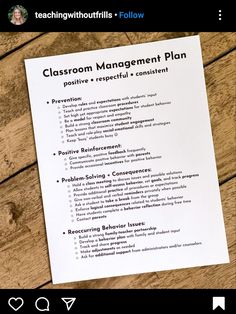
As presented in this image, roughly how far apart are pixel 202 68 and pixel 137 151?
16 cm

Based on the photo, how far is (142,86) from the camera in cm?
70

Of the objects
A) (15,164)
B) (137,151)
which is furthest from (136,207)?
(15,164)

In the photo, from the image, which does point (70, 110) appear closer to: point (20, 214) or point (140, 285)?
point (20, 214)

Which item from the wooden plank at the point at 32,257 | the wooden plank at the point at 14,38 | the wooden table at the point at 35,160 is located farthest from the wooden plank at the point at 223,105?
the wooden plank at the point at 14,38

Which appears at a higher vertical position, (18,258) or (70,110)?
(70,110)

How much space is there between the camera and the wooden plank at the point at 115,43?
0.70 meters

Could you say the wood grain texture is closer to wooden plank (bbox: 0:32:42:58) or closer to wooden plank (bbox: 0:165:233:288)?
wooden plank (bbox: 0:165:233:288)
